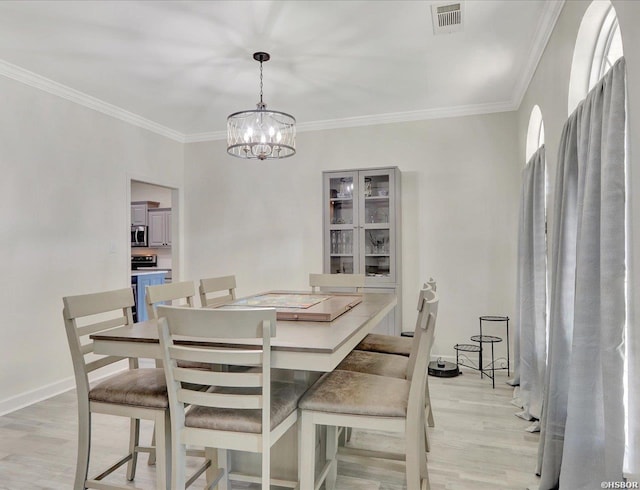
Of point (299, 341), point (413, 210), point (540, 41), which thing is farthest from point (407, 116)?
point (299, 341)

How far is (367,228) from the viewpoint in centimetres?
420

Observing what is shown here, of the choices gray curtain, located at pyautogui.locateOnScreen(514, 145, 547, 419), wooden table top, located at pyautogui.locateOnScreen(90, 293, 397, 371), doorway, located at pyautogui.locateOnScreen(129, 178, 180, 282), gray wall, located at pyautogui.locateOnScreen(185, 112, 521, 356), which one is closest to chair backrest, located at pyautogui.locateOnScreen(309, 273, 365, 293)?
wooden table top, located at pyautogui.locateOnScreen(90, 293, 397, 371)

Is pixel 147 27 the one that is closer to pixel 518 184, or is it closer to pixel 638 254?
pixel 638 254

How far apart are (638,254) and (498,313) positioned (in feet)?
9.66

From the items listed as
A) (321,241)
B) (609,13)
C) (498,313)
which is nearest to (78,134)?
(321,241)

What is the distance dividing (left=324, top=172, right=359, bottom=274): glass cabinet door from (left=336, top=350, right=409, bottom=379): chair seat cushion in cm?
191

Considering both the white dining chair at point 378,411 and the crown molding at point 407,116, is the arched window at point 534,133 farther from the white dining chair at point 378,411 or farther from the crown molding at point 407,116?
the white dining chair at point 378,411

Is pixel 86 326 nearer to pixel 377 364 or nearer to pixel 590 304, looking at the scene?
pixel 377 364

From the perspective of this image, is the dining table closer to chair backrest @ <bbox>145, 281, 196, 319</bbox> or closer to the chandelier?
chair backrest @ <bbox>145, 281, 196, 319</bbox>

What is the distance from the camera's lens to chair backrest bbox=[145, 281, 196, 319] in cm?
229

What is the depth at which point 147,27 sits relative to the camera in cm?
267

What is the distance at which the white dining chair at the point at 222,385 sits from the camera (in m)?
1.43

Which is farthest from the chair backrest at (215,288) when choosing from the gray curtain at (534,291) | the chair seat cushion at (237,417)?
the gray curtain at (534,291)

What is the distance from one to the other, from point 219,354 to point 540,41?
289 cm
